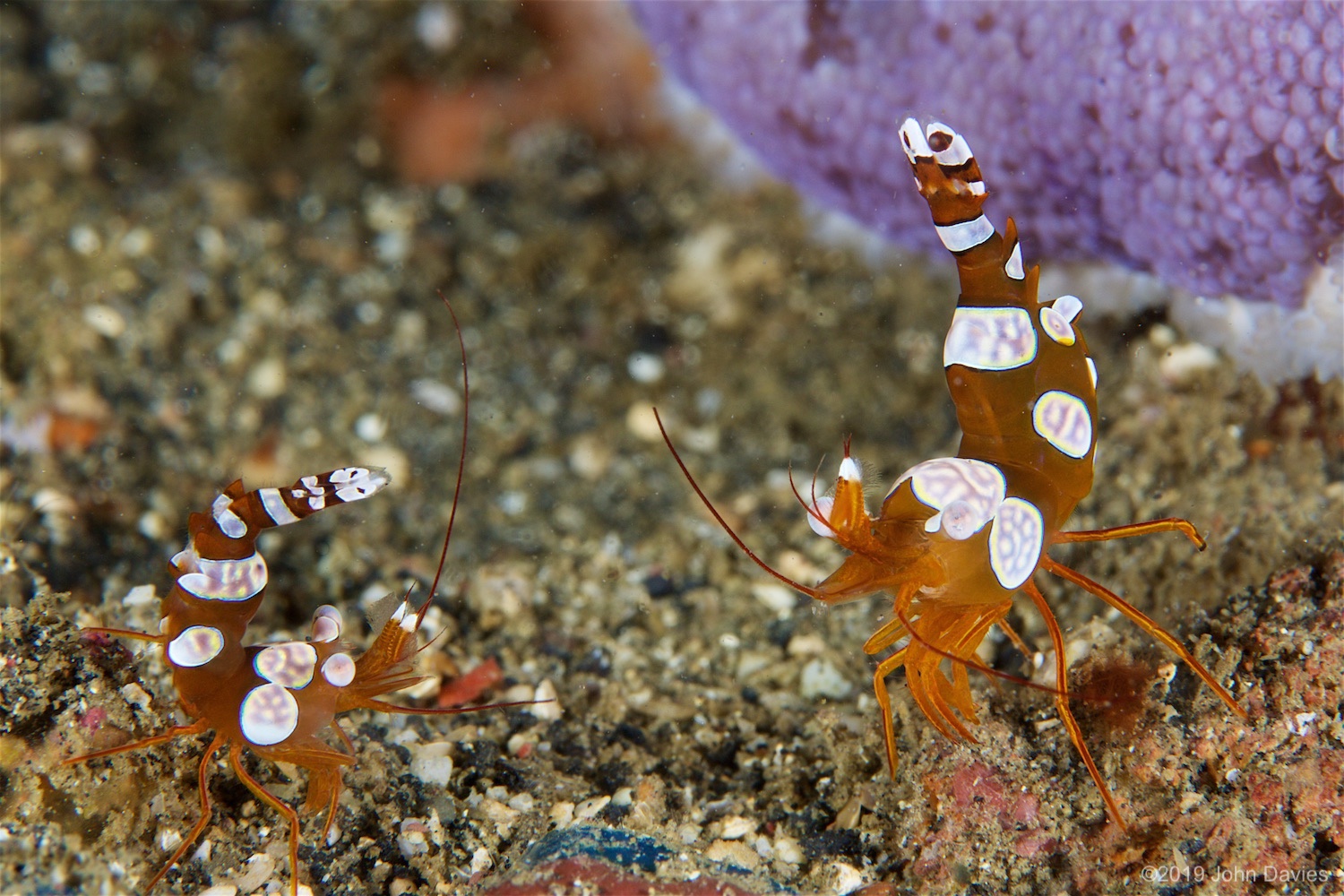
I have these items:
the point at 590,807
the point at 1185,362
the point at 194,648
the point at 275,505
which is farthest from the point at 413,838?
the point at 1185,362

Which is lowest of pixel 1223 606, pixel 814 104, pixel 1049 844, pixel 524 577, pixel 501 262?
pixel 524 577

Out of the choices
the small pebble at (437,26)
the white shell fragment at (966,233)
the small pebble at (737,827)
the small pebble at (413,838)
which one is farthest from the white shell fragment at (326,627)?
the small pebble at (437,26)

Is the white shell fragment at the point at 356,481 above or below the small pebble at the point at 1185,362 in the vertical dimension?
above

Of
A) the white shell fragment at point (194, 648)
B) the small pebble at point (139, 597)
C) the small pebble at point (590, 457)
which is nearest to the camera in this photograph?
the white shell fragment at point (194, 648)

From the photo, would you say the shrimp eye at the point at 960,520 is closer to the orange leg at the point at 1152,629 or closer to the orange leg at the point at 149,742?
the orange leg at the point at 1152,629

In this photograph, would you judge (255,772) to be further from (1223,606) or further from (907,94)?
(907,94)

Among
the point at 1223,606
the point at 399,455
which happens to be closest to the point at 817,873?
the point at 1223,606
